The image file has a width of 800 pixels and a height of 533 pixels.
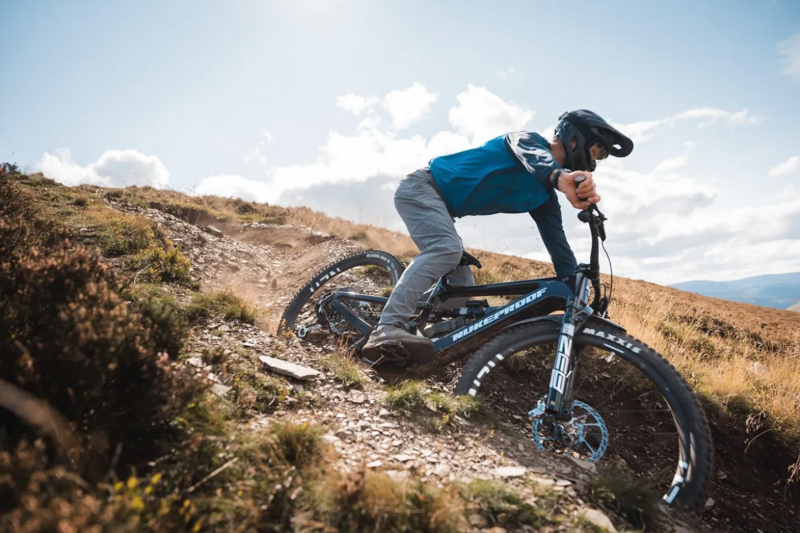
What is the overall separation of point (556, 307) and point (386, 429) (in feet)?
6.13

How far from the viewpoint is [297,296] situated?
6070 mm

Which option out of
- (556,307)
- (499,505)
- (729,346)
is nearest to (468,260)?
(556,307)

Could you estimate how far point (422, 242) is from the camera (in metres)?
4.19

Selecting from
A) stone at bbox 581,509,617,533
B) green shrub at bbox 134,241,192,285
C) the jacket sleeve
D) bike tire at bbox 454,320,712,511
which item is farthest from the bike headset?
green shrub at bbox 134,241,192,285

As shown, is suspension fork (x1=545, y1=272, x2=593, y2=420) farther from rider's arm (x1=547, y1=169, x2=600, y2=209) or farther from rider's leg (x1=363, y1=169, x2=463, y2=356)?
rider's leg (x1=363, y1=169, x2=463, y2=356)

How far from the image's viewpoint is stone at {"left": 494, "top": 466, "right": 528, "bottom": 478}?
262 centimetres

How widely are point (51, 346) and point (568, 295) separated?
350 cm

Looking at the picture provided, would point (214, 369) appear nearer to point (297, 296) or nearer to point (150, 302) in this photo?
point (150, 302)

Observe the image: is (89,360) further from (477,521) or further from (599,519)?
(599,519)

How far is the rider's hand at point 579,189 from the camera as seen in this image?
10.8 feet

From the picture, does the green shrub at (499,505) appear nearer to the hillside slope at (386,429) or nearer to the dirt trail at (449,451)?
the hillside slope at (386,429)

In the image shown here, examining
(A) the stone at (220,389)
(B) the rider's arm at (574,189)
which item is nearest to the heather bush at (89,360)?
(A) the stone at (220,389)

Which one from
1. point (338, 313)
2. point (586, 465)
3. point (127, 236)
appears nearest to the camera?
point (586, 465)

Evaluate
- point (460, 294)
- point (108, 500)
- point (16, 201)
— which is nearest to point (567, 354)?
point (460, 294)
